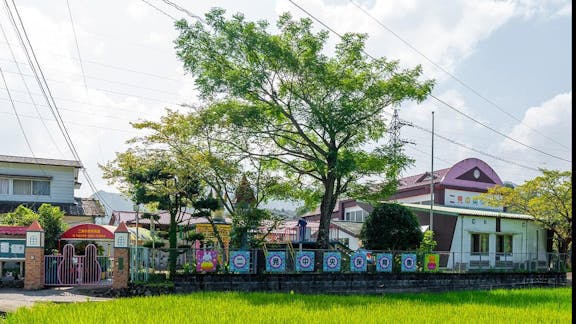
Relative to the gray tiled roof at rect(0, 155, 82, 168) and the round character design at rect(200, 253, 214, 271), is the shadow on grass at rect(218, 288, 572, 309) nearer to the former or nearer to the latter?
the round character design at rect(200, 253, 214, 271)

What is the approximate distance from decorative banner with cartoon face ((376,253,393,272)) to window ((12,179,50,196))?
17.1 metres

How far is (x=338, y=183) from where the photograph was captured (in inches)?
907

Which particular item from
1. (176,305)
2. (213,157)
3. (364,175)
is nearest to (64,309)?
(176,305)

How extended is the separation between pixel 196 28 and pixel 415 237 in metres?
13.0

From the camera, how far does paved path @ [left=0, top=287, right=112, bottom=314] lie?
16.3 metres

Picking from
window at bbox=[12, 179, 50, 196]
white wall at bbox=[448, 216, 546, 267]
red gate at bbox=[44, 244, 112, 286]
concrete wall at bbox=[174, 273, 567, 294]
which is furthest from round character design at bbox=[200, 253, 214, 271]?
window at bbox=[12, 179, 50, 196]

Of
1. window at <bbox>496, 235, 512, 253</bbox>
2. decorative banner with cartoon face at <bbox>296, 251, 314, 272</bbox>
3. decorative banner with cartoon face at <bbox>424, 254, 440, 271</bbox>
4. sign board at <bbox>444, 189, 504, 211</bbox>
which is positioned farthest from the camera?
sign board at <bbox>444, 189, 504, 211</bbox>

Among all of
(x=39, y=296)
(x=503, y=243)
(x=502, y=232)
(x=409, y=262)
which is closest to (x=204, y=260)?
(x=39, y=296)

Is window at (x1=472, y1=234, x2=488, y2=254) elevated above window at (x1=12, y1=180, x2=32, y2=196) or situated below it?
below

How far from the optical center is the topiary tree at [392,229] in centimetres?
2662

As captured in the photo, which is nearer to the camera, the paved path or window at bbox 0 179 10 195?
the paved path

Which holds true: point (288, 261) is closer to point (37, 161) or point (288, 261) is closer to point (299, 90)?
point (299, 90)

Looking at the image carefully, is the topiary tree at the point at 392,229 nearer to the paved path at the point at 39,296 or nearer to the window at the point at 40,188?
the paved path at the point at 39,296

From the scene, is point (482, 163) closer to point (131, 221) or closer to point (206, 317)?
point (131, 221)
